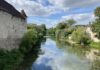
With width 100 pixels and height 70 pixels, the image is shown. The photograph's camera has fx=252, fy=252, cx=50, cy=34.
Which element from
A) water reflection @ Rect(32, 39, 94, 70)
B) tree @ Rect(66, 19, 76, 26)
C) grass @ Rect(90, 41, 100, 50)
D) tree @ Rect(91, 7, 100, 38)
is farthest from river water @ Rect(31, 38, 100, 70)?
tree @ Rect(66, 19, 76, 26)

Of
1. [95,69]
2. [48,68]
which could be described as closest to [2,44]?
[48,68]

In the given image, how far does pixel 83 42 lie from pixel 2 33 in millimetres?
36715

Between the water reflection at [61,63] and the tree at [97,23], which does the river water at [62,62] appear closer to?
the water reflection at [61,63]

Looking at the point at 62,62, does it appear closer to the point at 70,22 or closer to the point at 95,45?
the point at 95,45

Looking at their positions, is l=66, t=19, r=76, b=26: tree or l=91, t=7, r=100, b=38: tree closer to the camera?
l=91, t=7, r=100, b=38: tree

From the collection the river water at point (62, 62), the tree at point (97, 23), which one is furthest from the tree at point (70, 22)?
the river water at point (62, 62)

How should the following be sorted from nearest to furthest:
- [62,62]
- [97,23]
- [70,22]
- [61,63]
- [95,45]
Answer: [61,63] < [62,62] < [95,45] < [97,23] < [70,22]

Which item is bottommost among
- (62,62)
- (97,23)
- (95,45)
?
(62,62)

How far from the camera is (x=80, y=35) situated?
62.2 meters

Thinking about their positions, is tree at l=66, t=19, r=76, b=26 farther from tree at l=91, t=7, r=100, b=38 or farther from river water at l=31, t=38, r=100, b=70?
river water at l=31, t=38, r=100, b=70

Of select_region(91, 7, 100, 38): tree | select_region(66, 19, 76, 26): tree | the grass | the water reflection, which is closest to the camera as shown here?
the water reflection

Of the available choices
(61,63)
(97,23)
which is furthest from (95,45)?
(61,63)

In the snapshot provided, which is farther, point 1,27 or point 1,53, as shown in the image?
point 1,27

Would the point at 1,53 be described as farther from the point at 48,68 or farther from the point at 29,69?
the point at 48,68
